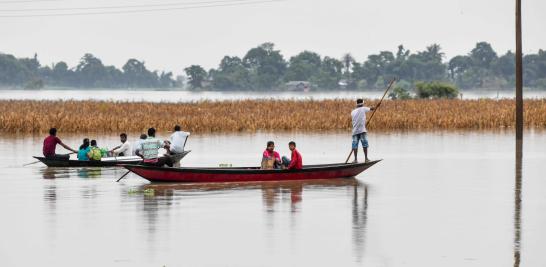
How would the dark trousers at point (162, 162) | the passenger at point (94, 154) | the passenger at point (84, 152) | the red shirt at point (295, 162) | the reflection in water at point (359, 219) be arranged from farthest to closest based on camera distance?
the passenger at point (84, 152), the passenger at point (94, 154), the dark trousers at point (162, 162), the red shirt at point (295, 162), the reflection in water at point (359, 219)

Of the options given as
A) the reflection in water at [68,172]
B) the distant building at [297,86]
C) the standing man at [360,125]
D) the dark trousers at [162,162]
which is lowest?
the reflection in water at [68,172]

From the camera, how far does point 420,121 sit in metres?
53.7

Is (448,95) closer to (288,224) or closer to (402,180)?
(402,180)

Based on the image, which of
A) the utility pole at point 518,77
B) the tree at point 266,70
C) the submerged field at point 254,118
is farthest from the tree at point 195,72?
the utility pole at point 518,77

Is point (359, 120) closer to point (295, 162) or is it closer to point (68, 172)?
point (295, 162)

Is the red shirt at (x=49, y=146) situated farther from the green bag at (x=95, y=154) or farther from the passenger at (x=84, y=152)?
the green bag at (x=95, y=154)

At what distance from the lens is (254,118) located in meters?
53.8

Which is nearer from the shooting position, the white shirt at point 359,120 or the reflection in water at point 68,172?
the white shirt at point 359,120

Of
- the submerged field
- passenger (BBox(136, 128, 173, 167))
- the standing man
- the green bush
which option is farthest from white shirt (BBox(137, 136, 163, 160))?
the green bush

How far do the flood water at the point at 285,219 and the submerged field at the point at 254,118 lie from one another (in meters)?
18.6

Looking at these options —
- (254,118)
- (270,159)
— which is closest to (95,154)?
(270,159)

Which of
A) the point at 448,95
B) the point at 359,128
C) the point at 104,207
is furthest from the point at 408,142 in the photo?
the point at 448,95

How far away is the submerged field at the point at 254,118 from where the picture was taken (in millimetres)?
50875

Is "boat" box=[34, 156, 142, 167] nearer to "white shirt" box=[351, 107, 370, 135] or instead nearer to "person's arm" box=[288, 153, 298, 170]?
"person's arm" box=[288, 153, 298, 170]
